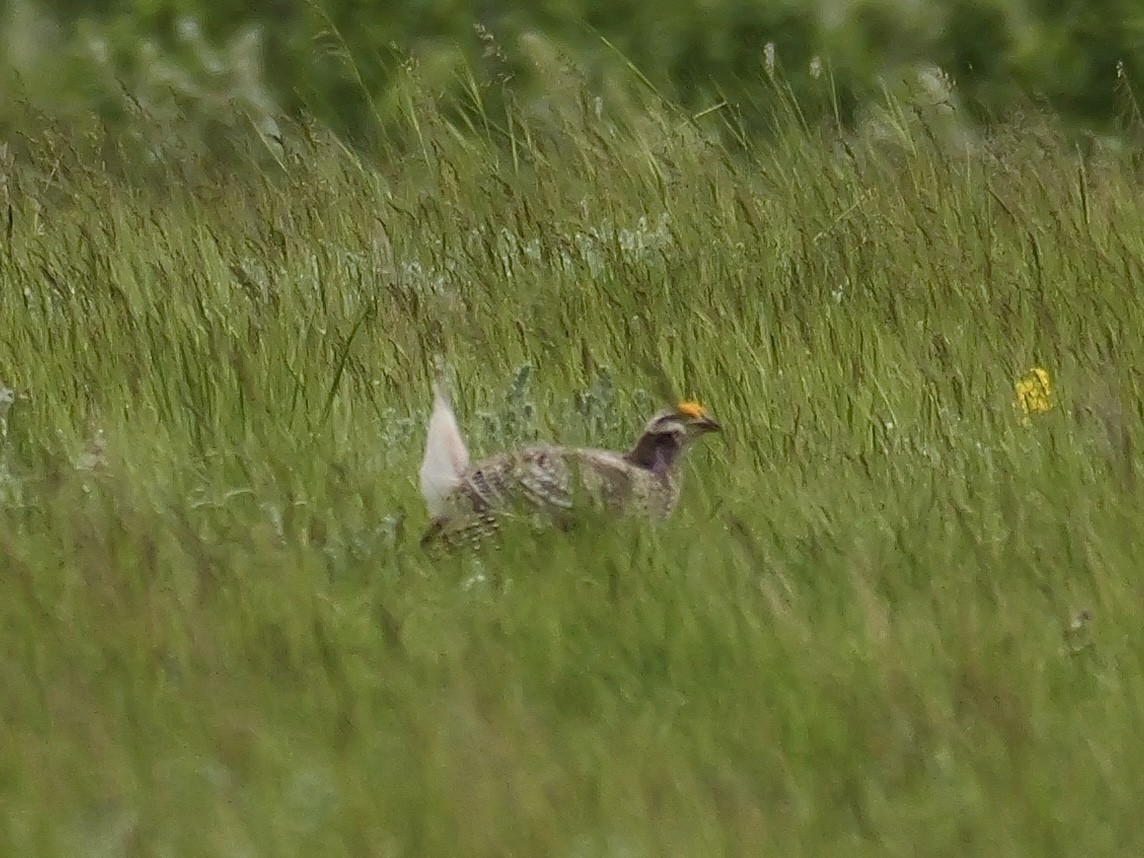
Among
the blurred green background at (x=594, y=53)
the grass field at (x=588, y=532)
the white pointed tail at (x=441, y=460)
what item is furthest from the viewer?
the blurred green background at (x=594, y=53)

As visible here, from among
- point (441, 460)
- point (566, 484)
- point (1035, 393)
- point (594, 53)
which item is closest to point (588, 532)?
point (566, 484)

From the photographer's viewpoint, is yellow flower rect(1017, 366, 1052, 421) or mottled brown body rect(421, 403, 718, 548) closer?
mottled brown body rect(421, 403, 718, 548)

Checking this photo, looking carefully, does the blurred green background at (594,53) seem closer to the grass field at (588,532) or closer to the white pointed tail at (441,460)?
the grass field at (588,532)

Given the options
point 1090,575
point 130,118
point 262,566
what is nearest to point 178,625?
point 262,566

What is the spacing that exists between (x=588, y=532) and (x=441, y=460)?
40 cm

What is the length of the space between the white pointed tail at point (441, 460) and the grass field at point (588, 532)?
4.3 inches

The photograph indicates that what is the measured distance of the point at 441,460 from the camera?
167 inches

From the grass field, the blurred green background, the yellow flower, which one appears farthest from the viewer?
the blurred green background

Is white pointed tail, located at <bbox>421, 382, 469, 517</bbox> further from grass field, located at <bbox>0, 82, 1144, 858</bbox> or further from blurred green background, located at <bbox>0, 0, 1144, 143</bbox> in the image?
blurred green background, located at <bbox>0, 0, 1144, 143</bbox>

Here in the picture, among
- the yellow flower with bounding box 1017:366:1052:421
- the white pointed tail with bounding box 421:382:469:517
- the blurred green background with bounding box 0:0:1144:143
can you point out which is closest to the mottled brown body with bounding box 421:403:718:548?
→ the white pointed tail with bounding box 421:382:469:517

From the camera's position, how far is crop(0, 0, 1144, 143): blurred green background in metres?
7.85

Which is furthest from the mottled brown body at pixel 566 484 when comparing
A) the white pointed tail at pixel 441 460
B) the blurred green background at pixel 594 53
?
the blurred green background at pixel 594 53

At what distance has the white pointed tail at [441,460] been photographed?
4.17 m

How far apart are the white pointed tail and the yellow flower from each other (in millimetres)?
1106
